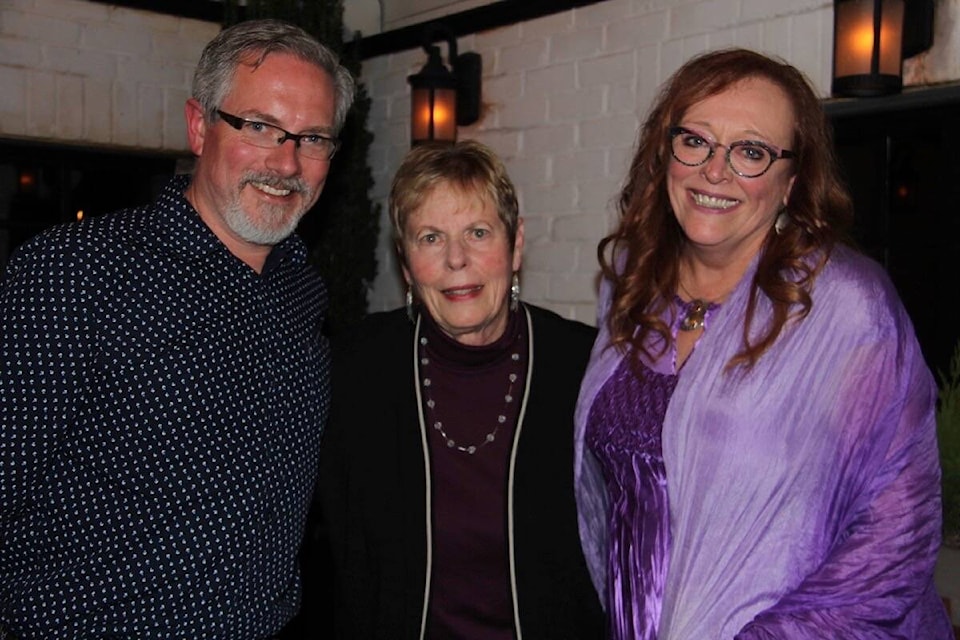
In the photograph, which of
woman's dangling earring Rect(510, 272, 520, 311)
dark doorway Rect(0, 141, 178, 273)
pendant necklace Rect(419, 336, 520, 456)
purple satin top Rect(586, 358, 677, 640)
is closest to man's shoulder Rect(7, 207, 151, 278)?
pendant necklace Rect(419, 336, 520, 456)

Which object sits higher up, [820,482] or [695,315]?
[695,315]

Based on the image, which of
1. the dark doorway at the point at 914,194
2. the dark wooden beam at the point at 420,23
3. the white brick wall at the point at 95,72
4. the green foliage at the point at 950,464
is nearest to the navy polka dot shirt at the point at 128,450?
the green foliage at the point at 950,464

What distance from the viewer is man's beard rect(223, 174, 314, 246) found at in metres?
1.96

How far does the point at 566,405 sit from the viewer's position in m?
2.27

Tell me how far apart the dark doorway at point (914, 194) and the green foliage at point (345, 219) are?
219 centimetres

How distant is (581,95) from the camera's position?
3.86m

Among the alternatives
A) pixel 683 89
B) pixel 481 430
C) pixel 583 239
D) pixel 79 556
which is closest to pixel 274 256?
pixel 481 430

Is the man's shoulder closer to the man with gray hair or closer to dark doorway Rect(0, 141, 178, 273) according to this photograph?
the man with gray hair

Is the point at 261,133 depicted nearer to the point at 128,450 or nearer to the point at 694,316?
the point at 128,450

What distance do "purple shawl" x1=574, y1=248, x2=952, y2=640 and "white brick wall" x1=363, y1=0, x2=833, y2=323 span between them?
64.4 inches

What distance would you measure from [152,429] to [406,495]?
0.62 metres

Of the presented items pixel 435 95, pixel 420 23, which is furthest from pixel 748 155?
pixel 420 23

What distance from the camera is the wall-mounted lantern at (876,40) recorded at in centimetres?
280

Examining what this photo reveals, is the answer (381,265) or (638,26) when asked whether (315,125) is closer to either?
(638,26)
